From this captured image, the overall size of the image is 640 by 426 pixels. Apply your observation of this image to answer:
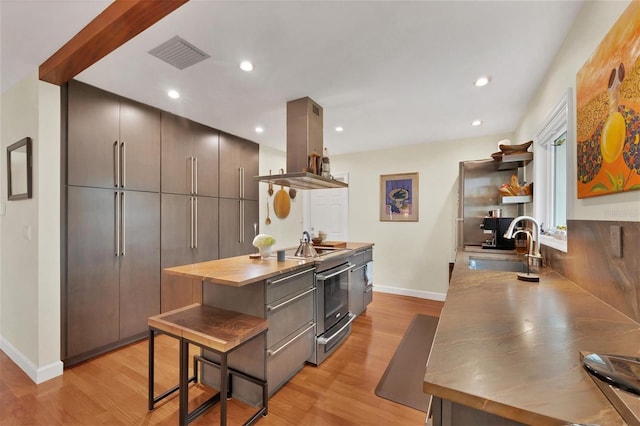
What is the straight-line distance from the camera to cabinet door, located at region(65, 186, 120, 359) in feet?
7.63

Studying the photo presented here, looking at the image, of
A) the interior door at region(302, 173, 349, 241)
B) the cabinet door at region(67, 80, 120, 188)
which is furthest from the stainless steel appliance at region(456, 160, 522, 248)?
the cabinet door at region(67, 80, 120, 188)

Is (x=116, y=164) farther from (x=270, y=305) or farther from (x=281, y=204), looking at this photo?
(x=281, y=204)

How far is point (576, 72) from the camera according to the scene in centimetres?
158

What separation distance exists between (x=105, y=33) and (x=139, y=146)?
1430 mm

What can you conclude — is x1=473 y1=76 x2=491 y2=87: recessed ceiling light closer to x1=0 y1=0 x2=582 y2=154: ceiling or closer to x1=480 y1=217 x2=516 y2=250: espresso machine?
x1=0 y1=0 x2=582 y2=154: ceiling

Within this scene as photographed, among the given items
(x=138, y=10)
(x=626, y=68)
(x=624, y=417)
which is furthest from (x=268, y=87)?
(x=624, y=417)

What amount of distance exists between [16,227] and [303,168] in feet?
8.57

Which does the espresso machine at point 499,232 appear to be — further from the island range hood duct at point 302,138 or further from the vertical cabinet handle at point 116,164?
the vertical cabinet handle at point 116,164

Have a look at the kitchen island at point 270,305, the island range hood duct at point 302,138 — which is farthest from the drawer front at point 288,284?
the island range hood duct at point 302,138

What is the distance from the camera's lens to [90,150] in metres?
2.46

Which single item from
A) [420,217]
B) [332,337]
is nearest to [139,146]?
[332,337]

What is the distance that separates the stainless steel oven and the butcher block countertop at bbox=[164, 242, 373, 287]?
0.20 metres

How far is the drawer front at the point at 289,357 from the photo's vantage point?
6.24ft

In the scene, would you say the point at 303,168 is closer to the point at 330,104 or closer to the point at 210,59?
the point at 330,104
